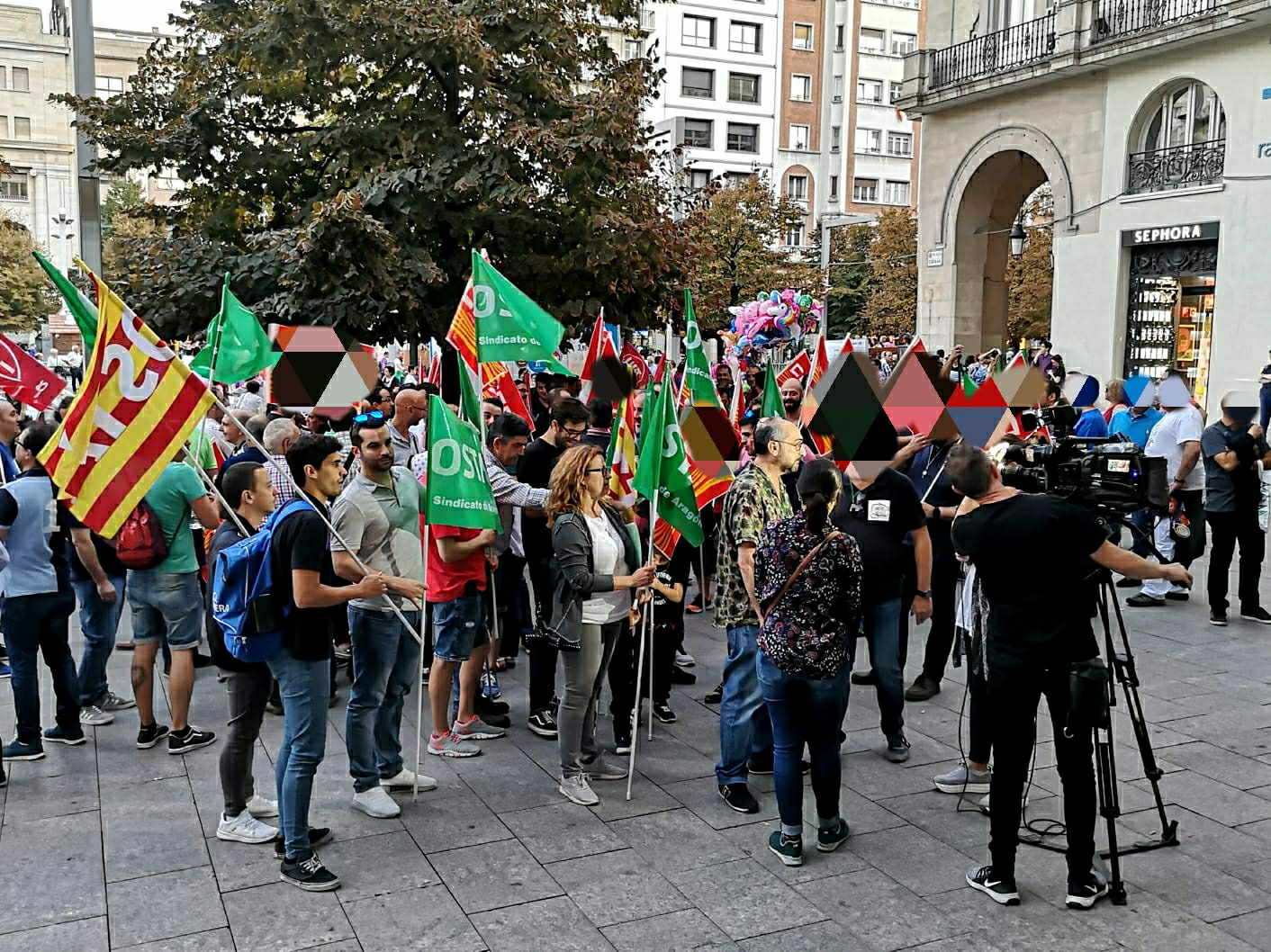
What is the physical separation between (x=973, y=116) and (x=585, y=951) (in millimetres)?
25198

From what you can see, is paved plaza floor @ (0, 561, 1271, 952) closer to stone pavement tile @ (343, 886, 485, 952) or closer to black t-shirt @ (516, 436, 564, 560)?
stone pavement tile @ (343, 886, 485, 952)

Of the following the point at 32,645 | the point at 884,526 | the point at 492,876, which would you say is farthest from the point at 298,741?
the point at 884,526

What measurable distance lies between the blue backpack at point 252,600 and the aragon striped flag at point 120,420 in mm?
569

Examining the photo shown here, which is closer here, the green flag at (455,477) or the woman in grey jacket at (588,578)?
the woman in grey jacket at (588,578)

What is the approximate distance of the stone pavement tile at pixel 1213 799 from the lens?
5721 mm

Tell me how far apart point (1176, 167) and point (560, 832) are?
20.9m

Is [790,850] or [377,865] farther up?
[790,850]

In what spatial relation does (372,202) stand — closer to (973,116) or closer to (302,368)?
(302,368)

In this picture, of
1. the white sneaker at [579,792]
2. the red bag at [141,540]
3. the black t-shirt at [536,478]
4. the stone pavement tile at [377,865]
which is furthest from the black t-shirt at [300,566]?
the black t-shirt at [536,478]

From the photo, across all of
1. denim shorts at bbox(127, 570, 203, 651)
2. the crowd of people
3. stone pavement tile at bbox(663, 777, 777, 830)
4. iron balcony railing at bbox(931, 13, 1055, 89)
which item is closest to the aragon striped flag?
the crowd of people

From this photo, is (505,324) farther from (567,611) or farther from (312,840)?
(312,840)

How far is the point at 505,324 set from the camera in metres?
7.64

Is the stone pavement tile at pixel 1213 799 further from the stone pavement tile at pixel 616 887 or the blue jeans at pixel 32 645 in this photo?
the blue jeans at pixel 32 645

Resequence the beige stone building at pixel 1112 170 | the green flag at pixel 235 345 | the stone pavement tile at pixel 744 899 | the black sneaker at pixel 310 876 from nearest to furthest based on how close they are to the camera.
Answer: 1. the stone pavement tile at pixel 744 899
2. the black sneaker at pixel 310 876
3. the green flag at pixel 235 345
4. the beige stone building at pixel 1112 170
